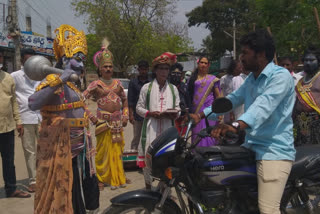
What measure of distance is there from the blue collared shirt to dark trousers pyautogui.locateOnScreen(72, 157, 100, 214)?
163 centimetres

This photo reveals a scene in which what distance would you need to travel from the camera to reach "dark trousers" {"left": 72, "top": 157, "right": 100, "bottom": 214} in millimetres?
3143

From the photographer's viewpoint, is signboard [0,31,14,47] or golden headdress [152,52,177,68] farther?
signboard [0,31,14,47]

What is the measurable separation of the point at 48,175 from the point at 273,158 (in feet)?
6.48

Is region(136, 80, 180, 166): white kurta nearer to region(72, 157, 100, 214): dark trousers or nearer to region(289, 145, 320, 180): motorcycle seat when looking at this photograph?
region(72, 157, 100, 214): dark trousers

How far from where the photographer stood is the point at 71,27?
337 cm

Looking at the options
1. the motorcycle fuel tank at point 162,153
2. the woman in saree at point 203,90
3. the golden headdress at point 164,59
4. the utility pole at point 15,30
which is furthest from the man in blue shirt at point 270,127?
the utility pole at point 15,30

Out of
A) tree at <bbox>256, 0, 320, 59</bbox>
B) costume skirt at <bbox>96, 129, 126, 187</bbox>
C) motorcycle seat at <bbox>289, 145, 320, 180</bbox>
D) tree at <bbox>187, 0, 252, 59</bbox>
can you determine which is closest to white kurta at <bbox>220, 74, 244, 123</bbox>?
costume skirt at <bbox>96, 129, 126, 187</bbox>

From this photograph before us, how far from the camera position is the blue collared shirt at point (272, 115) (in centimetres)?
228

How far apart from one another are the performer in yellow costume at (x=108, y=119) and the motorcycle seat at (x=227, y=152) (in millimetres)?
2522

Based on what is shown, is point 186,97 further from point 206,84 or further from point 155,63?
point 155,63

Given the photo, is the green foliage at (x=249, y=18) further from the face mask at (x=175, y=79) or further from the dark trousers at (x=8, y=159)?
the dark trousers at (x=8, y=159)

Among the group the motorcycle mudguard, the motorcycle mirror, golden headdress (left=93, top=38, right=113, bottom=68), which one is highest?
golden headdress (left=93, top=38, right=113, bottom=68)

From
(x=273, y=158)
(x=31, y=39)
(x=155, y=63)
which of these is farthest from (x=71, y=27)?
(x=31, y=39)

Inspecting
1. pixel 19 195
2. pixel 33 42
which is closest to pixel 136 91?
pixel 19 195
